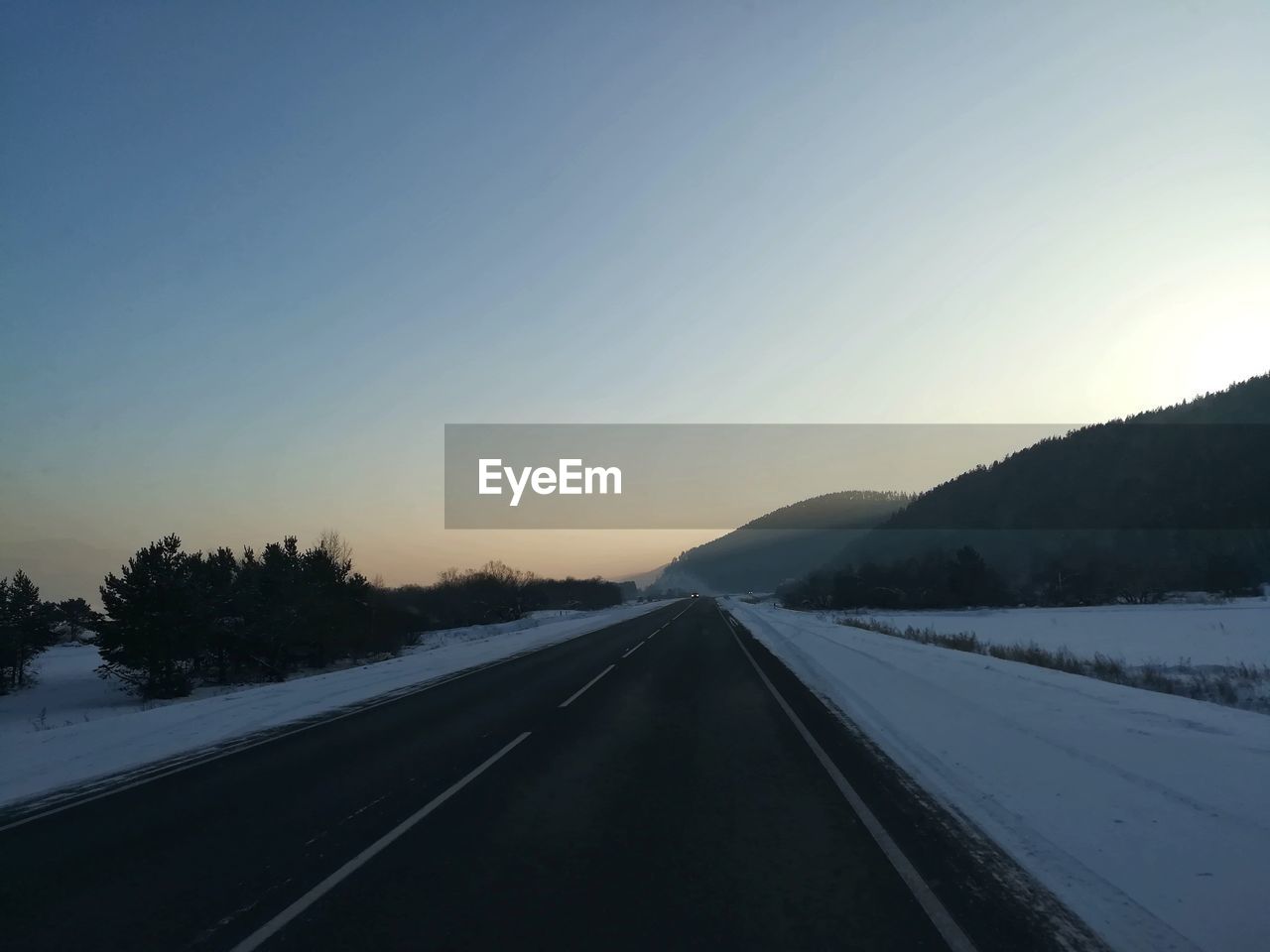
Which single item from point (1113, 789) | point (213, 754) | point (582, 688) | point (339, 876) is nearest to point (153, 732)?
point (213, 754)

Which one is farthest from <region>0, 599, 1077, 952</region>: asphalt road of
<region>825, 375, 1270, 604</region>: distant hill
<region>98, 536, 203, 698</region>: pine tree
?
<region>825, 375, 1270, 604</region>: distant hill

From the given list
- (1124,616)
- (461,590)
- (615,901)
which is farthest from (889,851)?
(461,590)

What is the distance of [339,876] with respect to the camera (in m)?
5.38

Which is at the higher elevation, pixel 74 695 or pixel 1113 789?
pixel 1113 789

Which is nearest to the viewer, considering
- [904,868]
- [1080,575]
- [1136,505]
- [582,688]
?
[904,868]

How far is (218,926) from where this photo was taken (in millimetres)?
4602

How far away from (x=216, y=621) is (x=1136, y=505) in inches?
4573

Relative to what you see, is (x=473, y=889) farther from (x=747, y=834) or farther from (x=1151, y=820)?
(x=1151, y=820)

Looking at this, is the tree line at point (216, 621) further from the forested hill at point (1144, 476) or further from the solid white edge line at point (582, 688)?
the forested hill at point (1144, 476)

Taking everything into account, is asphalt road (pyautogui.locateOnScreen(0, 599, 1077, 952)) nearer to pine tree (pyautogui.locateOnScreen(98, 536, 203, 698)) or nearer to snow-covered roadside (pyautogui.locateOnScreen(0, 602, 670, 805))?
snow-covered roadside (pyautogui.locateOnScreen(0, 602, 670, 805))

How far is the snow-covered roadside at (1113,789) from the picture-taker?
4527 mm

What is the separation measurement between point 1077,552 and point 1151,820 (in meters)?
108

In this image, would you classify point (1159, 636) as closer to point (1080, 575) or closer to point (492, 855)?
point (492, 855)

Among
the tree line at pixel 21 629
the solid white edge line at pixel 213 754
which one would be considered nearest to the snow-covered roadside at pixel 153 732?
the solid white edge line at pixel 213 754
